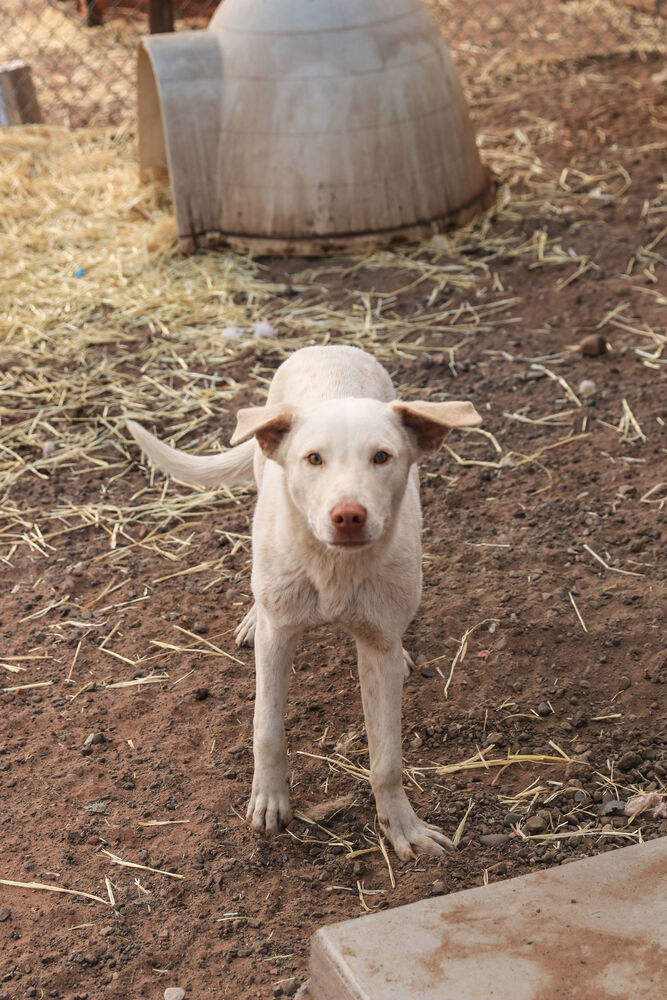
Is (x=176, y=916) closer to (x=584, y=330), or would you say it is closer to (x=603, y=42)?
(x=584, y=330)

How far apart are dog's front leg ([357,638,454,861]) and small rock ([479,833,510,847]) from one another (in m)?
0.09

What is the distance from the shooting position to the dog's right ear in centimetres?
287

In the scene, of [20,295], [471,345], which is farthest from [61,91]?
[471,345]

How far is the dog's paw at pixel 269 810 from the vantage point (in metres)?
3.21

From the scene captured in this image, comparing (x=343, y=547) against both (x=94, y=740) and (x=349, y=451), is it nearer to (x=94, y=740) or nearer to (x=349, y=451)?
(x=349, y=451)

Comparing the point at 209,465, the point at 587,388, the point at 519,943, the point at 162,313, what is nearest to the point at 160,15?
the point at 162,313

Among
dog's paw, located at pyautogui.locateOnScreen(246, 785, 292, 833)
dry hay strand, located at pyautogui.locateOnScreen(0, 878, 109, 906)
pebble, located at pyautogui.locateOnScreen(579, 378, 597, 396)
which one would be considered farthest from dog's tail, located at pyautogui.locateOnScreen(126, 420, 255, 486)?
pebble, located at pyautogui.locateOnScreen(579, 378, 597, 396)

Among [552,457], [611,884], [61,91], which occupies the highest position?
[61,91]

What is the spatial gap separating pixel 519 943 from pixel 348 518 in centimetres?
95

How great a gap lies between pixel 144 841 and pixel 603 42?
877 cm

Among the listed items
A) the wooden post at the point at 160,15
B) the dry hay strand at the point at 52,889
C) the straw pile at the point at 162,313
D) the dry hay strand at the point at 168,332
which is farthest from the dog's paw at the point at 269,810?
the wooden post at the point at 160,15

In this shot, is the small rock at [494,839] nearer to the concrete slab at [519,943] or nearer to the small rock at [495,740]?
the small rock at [495,740]

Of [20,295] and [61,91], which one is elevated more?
[61,91]

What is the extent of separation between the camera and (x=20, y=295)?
6633mm
